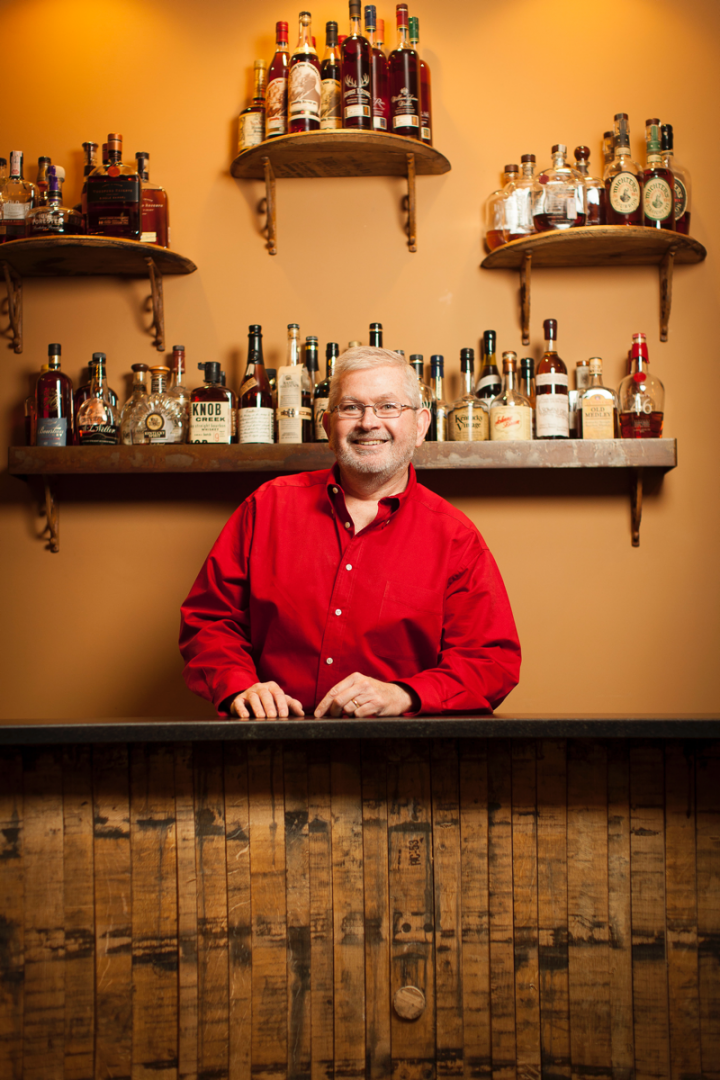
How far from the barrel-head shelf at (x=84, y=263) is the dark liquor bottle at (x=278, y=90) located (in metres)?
0.42

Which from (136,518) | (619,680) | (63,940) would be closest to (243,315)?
(136,518)

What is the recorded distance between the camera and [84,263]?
2.20 meters

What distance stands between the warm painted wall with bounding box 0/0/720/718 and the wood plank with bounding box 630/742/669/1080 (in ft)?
3.79

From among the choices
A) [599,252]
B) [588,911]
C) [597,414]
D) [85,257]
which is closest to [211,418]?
[85,257]

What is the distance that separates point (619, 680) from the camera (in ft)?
7.21

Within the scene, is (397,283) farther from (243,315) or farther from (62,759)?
(62,759)

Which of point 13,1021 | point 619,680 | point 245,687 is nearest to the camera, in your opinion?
point 13,1021

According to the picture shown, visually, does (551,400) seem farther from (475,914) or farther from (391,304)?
(475,914)

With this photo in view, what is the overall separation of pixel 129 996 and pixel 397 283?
1.83 m

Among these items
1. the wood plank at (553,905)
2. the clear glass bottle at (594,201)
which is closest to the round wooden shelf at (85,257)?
the clear glass bottle at (594,201)

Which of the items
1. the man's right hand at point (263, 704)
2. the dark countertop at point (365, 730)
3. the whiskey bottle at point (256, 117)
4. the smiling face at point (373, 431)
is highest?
the whiskey bottle at point (256, 117)

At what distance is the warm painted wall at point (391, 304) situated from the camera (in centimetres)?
222

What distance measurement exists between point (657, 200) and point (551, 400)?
A: 0.61 metres

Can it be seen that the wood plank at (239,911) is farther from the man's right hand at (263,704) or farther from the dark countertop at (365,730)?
Answer: the man's right hand at (263,704)
